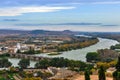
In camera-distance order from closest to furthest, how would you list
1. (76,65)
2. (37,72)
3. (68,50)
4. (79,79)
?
1. (79,79)
2. (37,72)
3. (76,65)
4. (68,50)

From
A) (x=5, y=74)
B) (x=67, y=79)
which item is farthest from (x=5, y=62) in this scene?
(x=67, y=79)

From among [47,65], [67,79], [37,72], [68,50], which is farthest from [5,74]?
[68,50]

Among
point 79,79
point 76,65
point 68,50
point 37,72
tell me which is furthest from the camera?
point 68,50

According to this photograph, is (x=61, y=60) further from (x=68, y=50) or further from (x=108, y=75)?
(x=68, y=50)

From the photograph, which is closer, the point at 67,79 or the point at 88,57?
the point at 67,79

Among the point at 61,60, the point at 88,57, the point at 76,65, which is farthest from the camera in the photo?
the point at 88,57

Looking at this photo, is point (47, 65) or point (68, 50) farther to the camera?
point (68, 50)

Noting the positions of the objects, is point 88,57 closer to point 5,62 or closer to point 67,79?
point 5,62

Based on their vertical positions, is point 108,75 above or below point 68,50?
above

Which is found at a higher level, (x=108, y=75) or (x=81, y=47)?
(x=108, y=75)
